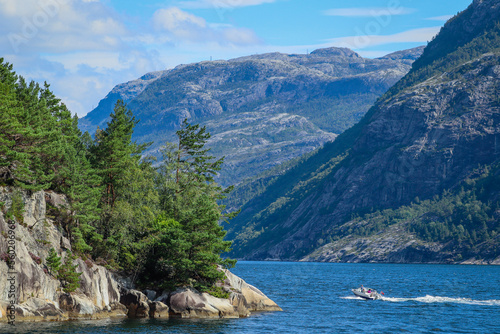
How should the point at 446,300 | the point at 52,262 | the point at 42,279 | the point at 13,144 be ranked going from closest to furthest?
the point at 42,279 < the point at 52,262 < the point at 13,144 < the point at 446,300

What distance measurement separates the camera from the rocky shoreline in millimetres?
54969

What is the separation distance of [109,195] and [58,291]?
2116 cm

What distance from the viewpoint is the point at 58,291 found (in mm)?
60875

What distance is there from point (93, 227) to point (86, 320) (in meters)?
12.4

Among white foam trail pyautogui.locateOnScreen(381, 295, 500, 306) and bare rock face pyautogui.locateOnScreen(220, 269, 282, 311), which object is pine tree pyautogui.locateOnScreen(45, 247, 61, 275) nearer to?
bare rock face pyautogui.locateOnScreen(220, 269, 282, 311)

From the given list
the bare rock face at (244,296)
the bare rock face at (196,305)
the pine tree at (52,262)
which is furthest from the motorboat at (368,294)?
the pine tree at (52,262)

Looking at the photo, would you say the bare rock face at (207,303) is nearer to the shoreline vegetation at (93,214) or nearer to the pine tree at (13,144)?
the shoreline vegetation at (93,214)

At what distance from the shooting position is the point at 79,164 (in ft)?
230

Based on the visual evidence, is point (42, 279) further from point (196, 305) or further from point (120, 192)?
point (120, 192)

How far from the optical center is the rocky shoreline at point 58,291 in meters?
55.0

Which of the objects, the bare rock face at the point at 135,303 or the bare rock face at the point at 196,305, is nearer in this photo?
the bare rock face at the point at 135,303

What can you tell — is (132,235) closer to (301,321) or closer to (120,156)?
(120,156)

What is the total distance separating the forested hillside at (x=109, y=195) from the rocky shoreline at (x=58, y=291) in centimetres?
125

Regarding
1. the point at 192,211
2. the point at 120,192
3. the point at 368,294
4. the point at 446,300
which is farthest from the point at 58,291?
the point at 446,300
